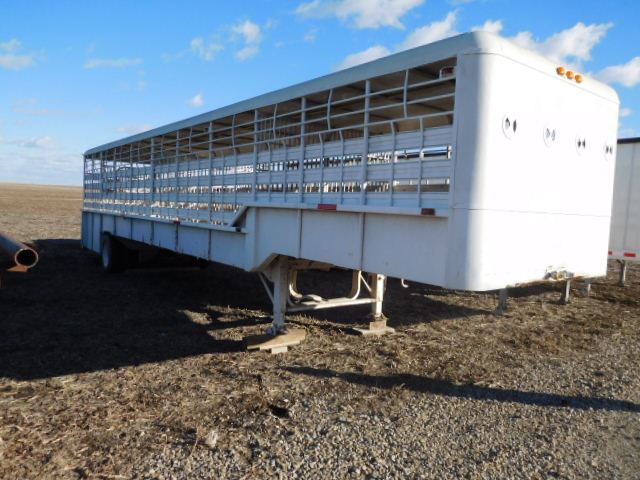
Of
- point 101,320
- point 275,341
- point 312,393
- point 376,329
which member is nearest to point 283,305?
point 275,341

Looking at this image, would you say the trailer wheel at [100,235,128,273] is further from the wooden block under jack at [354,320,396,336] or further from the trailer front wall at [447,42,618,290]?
the trailer front wall at [447,42,618,290]

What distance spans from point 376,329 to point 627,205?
6.00 m

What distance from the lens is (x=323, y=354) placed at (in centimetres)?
600

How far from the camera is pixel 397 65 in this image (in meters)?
4.34

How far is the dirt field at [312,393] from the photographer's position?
11.5 ft

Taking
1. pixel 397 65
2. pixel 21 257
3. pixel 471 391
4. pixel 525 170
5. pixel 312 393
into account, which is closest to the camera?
pixel 21 257

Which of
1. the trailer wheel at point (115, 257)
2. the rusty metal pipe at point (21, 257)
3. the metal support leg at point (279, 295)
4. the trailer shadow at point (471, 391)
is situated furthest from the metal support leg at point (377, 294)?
the trailer wheel at point (115, 257)

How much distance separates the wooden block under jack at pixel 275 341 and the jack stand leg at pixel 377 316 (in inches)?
39.7

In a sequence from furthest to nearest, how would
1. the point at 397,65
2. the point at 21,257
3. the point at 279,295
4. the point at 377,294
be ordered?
the point at 377,294 → the point at 279,295 → the point at 397,65 → the point at 21,257

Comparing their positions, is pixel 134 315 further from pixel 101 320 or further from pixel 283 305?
pixel 283 305

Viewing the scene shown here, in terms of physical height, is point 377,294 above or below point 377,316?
above

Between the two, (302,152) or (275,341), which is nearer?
(302,152)

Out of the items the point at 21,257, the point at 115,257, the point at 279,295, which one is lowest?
the point at 115,257

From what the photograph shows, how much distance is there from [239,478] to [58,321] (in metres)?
4.83
